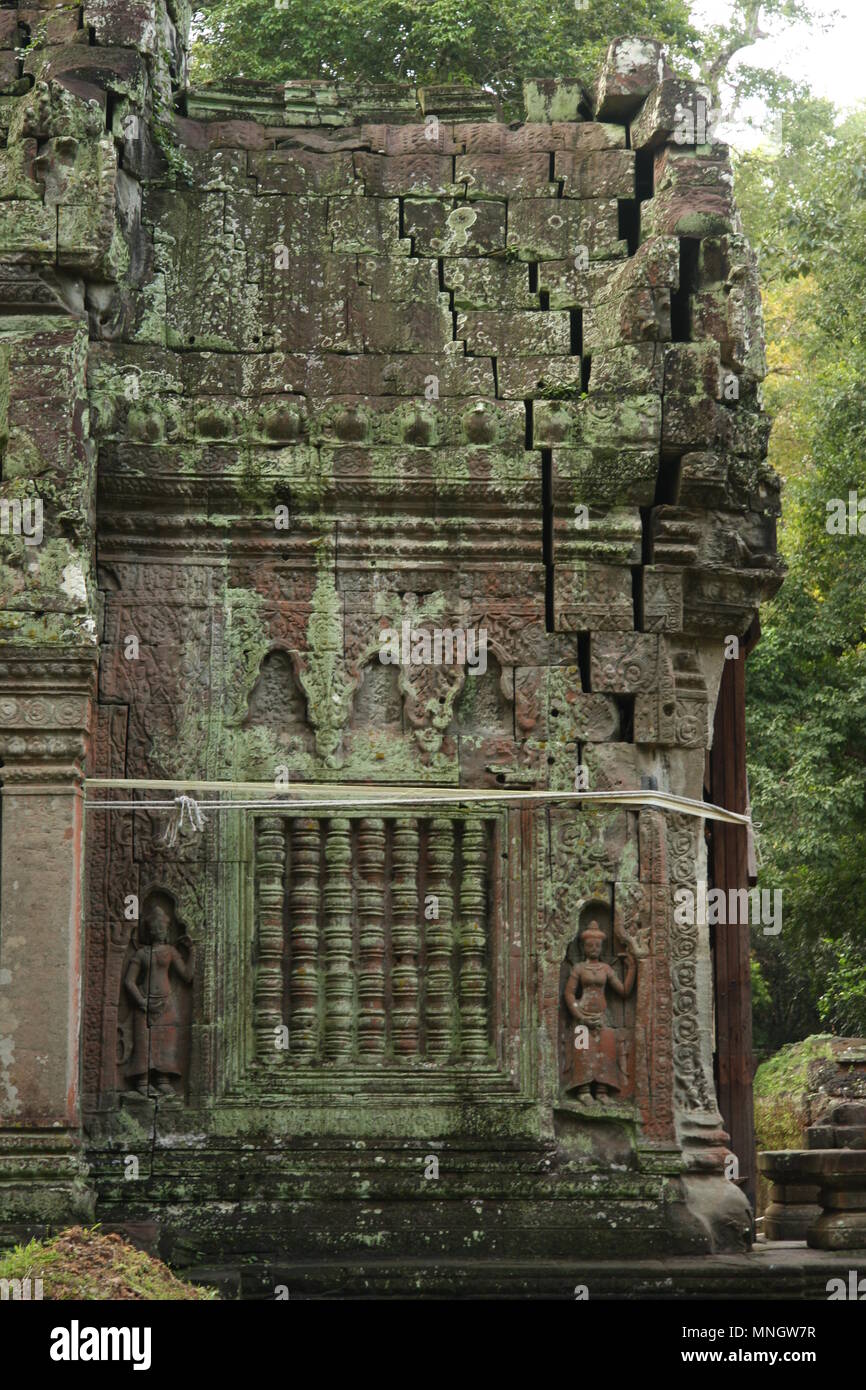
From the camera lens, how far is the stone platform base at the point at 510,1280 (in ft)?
33.2

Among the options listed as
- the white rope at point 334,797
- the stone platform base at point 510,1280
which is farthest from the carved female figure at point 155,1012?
the stone platform base at point 510,1280

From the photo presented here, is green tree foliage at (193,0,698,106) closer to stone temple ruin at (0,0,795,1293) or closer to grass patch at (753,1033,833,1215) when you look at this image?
stone temple ruin at (0,0,795,1293)

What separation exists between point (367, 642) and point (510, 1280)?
11.9 feet

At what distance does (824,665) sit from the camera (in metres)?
21.2

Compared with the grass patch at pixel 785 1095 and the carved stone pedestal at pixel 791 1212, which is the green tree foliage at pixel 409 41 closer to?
the grass patch at pixel 785 1095

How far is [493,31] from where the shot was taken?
20484 mm

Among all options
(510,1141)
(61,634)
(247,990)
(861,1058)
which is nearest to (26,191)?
(61,634)

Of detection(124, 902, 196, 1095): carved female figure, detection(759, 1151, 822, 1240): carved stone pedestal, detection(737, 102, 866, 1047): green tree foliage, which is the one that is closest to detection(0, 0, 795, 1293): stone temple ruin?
detection(124, 902, 196, 1095): carved female figure

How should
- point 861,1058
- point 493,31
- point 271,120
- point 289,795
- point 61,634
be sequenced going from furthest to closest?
point 493,31
point 861,1058
point 271,120
point 289,795
point 61,634

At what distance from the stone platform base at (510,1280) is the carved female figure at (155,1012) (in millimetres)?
1107

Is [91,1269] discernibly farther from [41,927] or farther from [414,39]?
[414,39]

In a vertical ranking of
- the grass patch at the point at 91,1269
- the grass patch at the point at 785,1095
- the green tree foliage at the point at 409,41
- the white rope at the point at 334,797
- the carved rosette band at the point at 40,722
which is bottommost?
the grass patch at the point at 91,1269

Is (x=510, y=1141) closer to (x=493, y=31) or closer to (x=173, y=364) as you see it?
(x=173, y=364)

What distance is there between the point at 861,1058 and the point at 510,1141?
3483 mm
